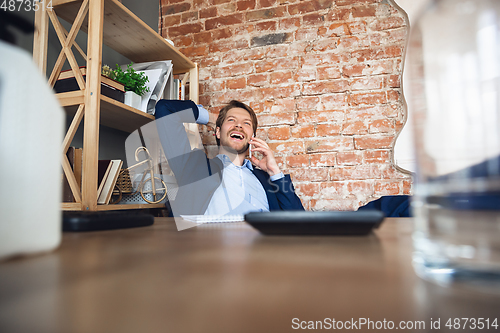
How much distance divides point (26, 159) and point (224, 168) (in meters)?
1.85

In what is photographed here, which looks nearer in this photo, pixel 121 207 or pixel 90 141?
pixel 90 141

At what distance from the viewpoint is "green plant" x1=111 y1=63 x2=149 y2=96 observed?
64.4 inches

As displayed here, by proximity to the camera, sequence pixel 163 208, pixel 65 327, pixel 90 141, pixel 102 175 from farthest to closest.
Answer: pixel 163 208
pixel 102 175
pixel 90 141
pixel 65 327

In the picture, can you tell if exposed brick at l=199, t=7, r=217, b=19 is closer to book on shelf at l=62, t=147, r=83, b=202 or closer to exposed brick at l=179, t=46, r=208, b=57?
exposed brick at l=179, t=46, r=208, b=57

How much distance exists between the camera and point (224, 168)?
6.80ft

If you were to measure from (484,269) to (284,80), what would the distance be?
6.99ft

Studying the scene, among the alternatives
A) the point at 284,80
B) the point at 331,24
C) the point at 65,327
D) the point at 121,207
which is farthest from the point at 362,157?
the point at 65,327

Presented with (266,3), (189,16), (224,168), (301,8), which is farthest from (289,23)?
(224,168)

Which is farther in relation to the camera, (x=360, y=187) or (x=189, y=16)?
(x=189, y=16)

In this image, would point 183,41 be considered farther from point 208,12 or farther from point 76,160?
point 76,160

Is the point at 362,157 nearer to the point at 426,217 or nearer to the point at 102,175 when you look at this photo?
the point at 102,175

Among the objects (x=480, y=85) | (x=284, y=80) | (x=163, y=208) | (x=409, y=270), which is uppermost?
(x=284, y=80)

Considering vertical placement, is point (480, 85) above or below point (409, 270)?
above

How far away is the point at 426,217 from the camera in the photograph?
0.56 ft
